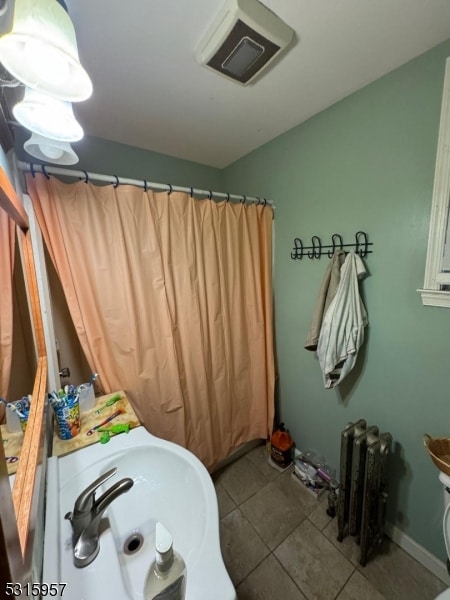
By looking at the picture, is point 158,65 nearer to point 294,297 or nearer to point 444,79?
point 444,79

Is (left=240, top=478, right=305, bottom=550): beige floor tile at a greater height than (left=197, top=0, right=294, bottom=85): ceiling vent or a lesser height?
lesser

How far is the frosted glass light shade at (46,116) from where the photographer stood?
664mm

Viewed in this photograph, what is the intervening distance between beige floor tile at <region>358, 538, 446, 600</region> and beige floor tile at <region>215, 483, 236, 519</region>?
0.73 metres

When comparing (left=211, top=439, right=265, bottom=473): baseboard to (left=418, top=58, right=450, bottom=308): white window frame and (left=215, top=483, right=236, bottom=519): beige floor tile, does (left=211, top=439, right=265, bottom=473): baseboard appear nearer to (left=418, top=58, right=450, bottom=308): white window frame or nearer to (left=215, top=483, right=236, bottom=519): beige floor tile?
(left=215, top=483, right=236, bottom=519): beige floor tile

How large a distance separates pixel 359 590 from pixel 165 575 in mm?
1212

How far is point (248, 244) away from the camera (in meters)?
1.69

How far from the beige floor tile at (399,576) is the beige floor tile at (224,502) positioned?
726 millimetres

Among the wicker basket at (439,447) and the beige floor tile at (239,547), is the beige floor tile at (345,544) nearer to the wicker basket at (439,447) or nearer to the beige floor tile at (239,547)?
the beige floor tile at (239,547)

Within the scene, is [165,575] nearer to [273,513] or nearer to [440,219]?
[273,513]

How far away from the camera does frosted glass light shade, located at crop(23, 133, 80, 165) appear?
81 centimetres

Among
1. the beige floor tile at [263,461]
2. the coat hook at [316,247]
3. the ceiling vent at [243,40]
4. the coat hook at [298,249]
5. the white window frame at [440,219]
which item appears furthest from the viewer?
the beige floor tile at [263,461]

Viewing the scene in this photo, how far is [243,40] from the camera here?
2.91 ft

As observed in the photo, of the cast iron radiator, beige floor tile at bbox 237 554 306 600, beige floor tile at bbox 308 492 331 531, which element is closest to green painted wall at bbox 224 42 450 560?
the cast iron radiator

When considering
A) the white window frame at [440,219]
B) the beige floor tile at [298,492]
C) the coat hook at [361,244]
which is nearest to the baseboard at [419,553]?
the beige floor tile at [298,492]
